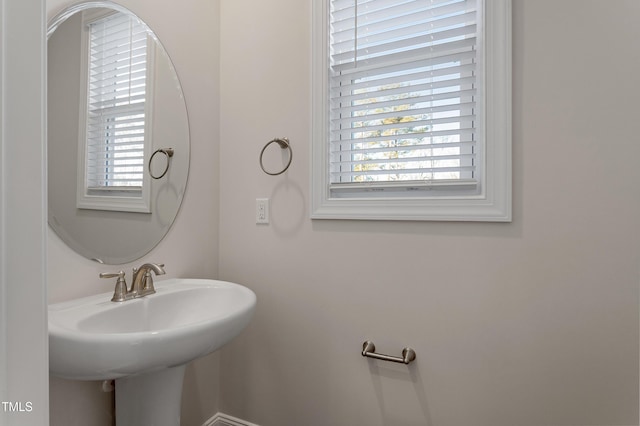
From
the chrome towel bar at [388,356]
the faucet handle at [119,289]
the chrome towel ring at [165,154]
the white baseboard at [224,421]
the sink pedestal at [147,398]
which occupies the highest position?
the chrome towel ring at [165,154]

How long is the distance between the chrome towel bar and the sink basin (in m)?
0.49

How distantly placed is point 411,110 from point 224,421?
1.63m

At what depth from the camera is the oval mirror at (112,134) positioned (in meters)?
1.18

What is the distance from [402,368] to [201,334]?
80 centimetres

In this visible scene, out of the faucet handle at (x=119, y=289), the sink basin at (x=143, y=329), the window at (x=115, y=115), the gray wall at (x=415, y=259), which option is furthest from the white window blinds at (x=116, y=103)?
the sink basin at (x=143, y=329)

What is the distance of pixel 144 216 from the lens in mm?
1429

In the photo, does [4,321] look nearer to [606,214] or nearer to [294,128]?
[294,128]

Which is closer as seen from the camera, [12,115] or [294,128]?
[12,115]

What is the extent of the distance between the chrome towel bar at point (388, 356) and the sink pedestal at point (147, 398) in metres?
0.68

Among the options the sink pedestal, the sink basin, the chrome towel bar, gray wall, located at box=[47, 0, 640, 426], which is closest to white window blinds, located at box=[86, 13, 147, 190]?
gray wall, located at box=[47, 0, 640, 426]

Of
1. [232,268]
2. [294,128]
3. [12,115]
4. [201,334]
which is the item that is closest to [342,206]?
[294,128]

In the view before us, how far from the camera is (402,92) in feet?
4.66

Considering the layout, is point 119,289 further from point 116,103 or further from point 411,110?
point 411,110

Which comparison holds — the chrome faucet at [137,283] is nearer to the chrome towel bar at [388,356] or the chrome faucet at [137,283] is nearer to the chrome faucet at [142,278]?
the chrome faucet at [142,278]
